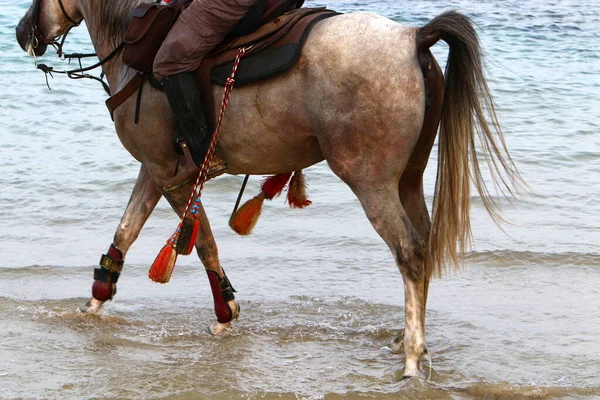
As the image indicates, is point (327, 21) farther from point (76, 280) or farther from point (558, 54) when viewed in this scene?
point (558, 54)

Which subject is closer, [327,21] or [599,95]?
[327,21]

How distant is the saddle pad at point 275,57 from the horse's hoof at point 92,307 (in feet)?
5.52

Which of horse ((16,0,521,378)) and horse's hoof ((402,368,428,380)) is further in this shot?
horse's hoof ((402,368,428,380))

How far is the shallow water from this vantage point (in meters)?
4.54

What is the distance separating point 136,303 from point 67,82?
7.33 m

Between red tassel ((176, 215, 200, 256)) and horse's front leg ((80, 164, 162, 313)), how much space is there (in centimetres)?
58

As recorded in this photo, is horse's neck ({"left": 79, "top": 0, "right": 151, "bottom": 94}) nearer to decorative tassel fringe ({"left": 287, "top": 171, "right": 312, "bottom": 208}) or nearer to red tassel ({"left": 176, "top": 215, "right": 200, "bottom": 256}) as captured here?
red tassel ({"left": 176, "top": 215, "right": 200, "bottom": 256})

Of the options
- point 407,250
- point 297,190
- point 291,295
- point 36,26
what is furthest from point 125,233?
point 407,250

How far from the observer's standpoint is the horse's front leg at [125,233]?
5.37 metres

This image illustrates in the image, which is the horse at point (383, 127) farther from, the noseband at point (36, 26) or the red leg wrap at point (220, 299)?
the red leg wrap at point (220, 299)

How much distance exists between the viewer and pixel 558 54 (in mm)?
13836

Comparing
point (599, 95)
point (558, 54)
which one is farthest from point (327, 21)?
point (558, 54)

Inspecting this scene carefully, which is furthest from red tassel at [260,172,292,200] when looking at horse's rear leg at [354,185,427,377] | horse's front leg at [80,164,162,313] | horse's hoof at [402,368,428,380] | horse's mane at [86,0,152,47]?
horse's hoof at [402,368,428,380]

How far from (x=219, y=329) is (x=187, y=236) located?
2.22 feet
